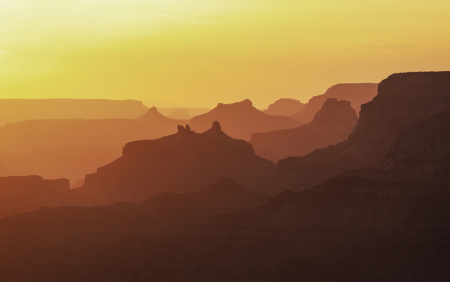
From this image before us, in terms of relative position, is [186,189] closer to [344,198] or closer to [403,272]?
[344,198]

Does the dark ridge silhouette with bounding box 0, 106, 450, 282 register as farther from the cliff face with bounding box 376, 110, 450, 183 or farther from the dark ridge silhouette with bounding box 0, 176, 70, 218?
the dark ridge silhouette with bounding box 0, 176, 70, 218

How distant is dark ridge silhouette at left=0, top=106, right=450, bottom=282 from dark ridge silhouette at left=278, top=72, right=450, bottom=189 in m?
17.2

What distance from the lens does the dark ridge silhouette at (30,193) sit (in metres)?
146

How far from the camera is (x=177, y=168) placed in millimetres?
158500

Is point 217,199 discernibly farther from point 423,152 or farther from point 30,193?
point 30,193

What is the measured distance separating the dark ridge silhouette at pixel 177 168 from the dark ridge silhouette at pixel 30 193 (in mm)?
4946

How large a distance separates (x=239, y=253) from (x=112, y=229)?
68.6 feet

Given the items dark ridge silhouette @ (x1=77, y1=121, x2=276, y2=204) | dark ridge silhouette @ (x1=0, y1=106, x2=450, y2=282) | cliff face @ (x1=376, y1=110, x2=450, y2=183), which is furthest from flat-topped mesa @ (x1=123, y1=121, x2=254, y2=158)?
cliff face @ (x1=376, y1=110, x2=450, y2=183)

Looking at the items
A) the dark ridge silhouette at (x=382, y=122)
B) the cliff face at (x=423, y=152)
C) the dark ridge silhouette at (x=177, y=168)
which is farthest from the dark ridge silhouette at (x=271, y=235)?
the dark ridge silhouette at (x=177, y=168)

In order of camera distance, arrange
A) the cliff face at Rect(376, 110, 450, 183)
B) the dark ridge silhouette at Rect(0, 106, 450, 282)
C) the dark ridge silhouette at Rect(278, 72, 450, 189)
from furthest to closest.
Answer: the dark ridge silhouette at Rect(278, 72, 450, 189)
the cliff face at Rect(376, 110, 450, 183)
the dark ridge silhouette at Rect(0, 106, 450, 282)

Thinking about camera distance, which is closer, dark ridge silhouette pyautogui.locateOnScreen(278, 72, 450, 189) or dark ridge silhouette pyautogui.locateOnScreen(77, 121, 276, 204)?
dark ridge silhouette pyautogui.locateOnScreen(278, 72, 450, 189)

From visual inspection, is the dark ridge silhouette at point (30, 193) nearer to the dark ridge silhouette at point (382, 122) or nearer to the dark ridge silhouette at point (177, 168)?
the dark ridge silhouette at point (177, 168)

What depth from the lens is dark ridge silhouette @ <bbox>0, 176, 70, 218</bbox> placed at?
479 feet

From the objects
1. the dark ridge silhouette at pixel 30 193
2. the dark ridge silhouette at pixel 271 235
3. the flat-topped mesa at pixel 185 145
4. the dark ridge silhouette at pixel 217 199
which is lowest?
the dark ridge silhouette at pixel 271 235
